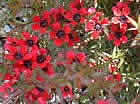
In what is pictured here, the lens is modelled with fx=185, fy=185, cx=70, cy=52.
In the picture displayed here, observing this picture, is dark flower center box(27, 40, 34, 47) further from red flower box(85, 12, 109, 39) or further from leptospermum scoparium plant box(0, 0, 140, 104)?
red flower box(85, 12, 109, 39)

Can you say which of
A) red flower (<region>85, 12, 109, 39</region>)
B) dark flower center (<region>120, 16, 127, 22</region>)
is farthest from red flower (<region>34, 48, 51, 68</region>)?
dark flower center (<region>120, 16, 127, 22</region>)

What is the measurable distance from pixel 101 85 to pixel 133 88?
33cm

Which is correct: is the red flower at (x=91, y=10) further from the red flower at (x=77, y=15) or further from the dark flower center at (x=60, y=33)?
the dark flower center at (x=60, y=33)

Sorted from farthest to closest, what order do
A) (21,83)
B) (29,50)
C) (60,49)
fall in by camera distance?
1. (60,49)
2. (29,50)
3. (21,83)

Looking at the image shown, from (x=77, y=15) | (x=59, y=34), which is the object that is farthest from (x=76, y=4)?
(x=59, y=34)

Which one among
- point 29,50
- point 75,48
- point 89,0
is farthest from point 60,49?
point 89,0

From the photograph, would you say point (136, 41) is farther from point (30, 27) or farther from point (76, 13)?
point (30, 27)

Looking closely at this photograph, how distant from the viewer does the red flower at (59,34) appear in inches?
29.2

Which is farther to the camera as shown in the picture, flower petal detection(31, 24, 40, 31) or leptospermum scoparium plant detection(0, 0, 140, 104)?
flower petal detection(31, 24, 40, 31)

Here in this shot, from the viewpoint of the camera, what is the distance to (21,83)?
A: 0.56 meters

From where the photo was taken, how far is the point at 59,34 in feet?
2.50

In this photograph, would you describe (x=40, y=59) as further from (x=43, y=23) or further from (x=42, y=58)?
(x=43, y=23)

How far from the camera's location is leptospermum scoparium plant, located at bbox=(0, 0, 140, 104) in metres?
0.60

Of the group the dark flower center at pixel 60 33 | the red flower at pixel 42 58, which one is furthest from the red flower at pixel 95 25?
the red flower at pixel 42 58
